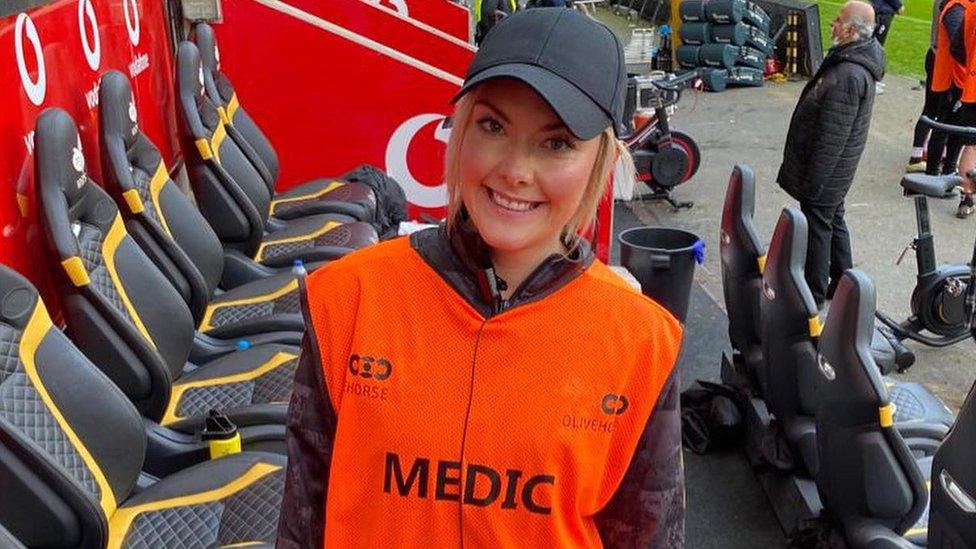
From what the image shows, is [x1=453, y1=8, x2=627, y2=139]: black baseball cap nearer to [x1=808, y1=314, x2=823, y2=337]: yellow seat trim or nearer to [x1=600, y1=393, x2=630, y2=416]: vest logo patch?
[x1=600, y1=393, x2=630, y2=416]: vest logo patch

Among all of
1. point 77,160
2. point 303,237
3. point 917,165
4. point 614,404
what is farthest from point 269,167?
point 917,165

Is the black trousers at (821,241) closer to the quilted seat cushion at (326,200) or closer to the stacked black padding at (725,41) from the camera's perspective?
the quilted seat cushion at (326,200)

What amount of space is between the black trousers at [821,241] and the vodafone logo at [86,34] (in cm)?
337

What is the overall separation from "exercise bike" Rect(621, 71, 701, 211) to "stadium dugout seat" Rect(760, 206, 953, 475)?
11.3 ft

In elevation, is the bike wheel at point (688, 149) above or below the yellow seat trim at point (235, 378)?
below

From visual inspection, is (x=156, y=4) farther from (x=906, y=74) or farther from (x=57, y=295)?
(x=906, y=74)

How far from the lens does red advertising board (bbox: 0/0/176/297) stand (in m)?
2.40

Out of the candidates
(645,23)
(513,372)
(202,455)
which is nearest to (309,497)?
(513,372)

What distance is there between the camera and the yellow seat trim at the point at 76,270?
93.2 inches

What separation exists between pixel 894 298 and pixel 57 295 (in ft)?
13.8

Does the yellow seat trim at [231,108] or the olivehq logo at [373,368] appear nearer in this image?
the olivehq logo at [373,368]

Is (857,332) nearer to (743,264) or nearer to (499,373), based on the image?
(743,264)

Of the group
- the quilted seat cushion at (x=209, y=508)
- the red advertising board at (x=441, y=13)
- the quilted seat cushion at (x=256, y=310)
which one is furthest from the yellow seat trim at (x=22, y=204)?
the red advertising board at (x=441, y=13)

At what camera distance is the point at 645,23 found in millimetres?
15852
